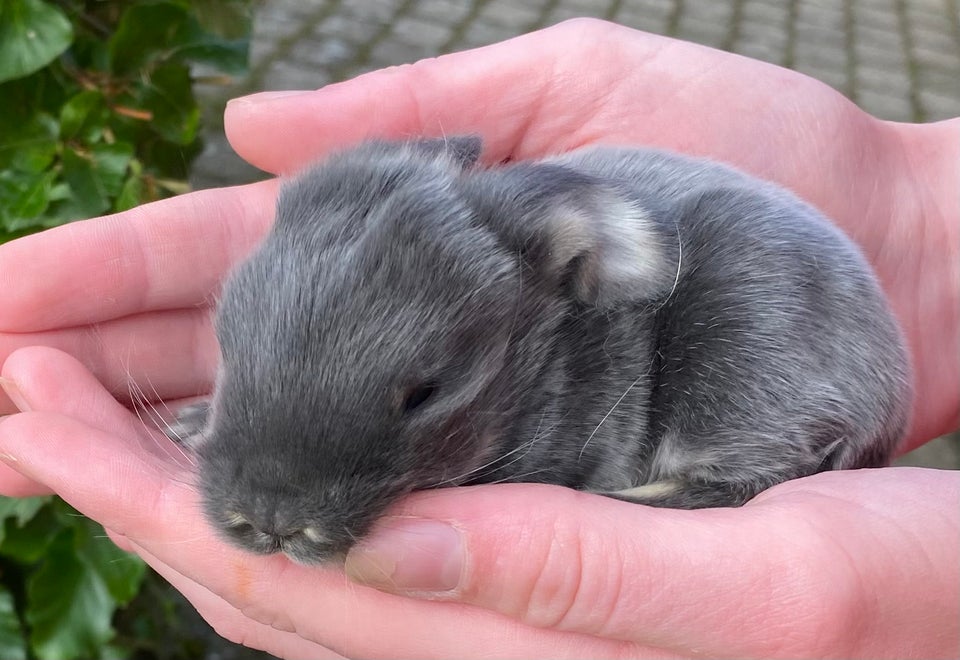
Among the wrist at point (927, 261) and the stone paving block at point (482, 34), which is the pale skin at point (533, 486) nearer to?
the wrist at point (927, 261)

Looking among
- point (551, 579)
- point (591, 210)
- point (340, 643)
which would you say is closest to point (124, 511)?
point (340, 643)

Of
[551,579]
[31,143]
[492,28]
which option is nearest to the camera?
[551,579]

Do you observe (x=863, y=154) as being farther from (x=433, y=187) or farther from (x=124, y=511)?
(x=124, y=511)

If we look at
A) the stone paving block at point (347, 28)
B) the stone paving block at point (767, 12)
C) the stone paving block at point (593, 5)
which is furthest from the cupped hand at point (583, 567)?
the stone paving block at point (767, 12)

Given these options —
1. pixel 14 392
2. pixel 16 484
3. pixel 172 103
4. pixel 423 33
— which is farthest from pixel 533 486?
pixel 423 33

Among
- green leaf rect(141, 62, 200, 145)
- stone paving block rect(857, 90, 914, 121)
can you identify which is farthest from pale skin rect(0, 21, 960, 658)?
stone paving block rect(857, 90, 914, 121)

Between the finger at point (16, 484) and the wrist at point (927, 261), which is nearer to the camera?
the finger at point (16, 484)
